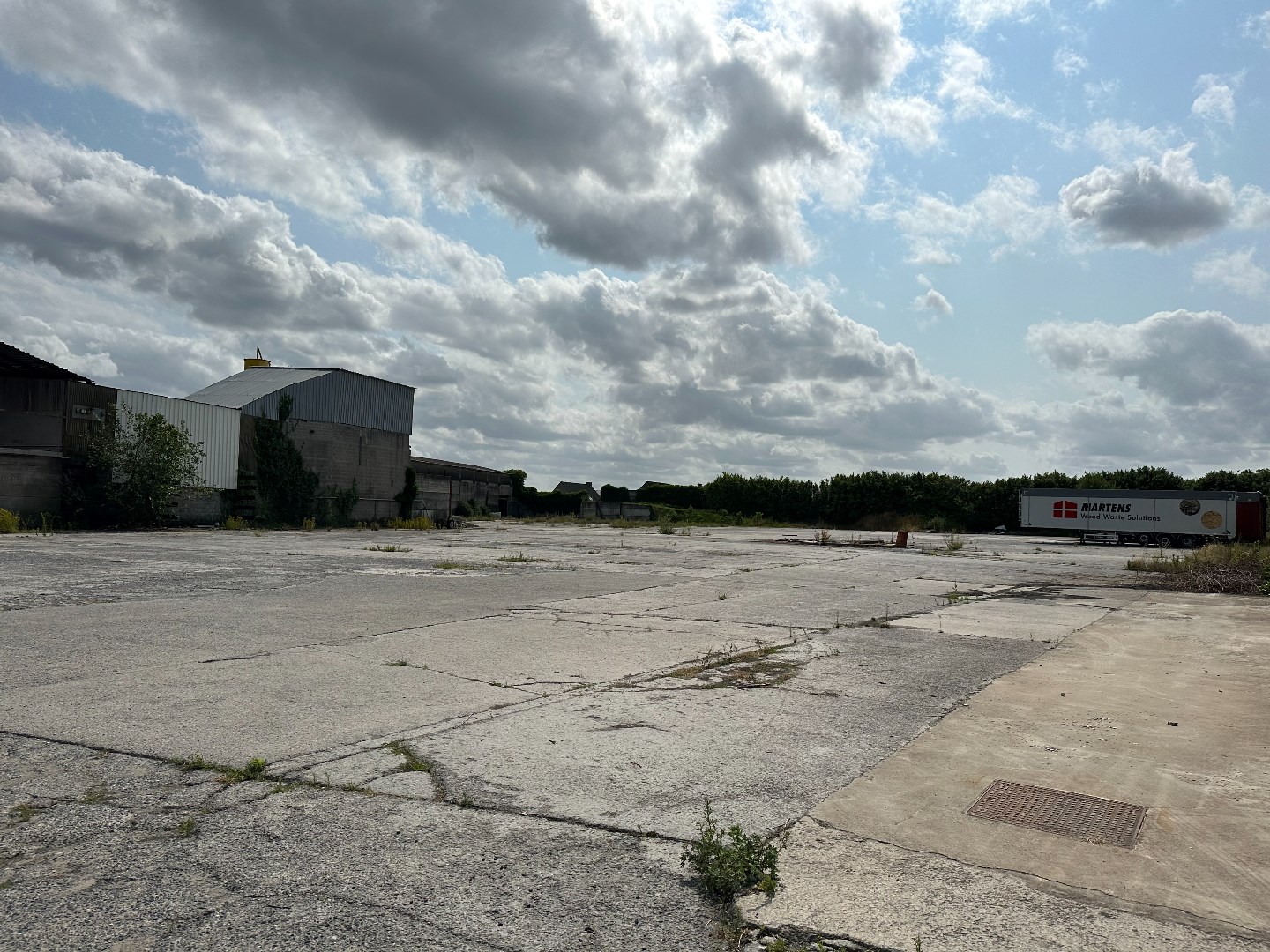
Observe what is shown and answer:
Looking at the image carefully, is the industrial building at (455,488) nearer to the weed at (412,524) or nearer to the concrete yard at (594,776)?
the weed at (412,524)

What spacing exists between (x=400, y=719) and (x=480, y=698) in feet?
2.71

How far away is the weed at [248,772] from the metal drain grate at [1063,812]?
350 centimetres

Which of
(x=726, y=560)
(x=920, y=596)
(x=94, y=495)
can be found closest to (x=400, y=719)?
(x=920, y=596)

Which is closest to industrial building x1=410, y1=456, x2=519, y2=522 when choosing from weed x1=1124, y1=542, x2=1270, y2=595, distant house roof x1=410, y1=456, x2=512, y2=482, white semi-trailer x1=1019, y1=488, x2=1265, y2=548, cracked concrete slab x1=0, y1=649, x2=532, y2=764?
distant house roof x1=410, y1=456, x2=512, y2=482

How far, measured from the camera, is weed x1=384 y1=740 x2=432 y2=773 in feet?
15.5

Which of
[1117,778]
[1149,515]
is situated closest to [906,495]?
[1149,515]

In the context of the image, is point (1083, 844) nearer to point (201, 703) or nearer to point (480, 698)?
point (480, 698)

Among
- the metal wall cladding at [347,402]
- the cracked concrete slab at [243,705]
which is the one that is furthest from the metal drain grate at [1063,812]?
the metal wall cladding at [347,402]

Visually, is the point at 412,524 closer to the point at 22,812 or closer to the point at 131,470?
the point at 131,470

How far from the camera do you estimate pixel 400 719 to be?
5824 millimetres

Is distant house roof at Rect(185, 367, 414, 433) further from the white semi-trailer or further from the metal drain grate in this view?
the metal drain grate

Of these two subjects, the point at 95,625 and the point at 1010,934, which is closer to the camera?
the point at 1010,934

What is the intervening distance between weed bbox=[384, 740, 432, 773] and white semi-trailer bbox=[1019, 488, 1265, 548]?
39974mm

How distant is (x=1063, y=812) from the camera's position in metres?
4.35
